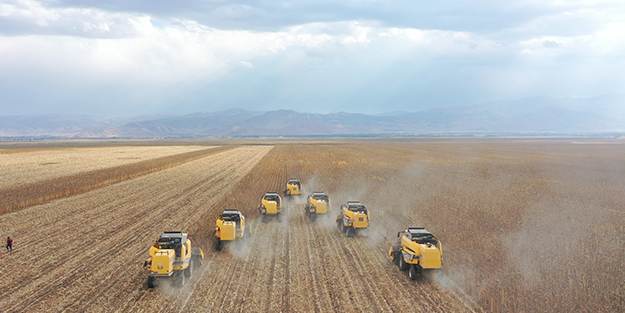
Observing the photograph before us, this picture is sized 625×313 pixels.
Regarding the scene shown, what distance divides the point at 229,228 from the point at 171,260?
4.84 m

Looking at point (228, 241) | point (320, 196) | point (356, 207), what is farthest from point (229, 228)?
point (320, 196)

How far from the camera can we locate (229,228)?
19062mm

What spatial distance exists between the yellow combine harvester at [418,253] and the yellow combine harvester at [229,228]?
776cm

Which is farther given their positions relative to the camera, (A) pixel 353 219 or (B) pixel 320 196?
(B) pixel 320 196

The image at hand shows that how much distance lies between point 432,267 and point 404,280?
138 centimetres

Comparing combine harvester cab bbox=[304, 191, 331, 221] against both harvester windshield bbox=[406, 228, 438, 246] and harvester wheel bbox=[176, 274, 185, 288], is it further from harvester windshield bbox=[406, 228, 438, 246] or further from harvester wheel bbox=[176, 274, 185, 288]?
harvester wheel bbox=[176, 274, 185, 288]

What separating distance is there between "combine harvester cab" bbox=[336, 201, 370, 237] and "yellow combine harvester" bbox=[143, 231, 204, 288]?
8840 mm

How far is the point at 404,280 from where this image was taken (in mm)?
15797

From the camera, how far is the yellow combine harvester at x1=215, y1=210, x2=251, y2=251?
1905 centimetres

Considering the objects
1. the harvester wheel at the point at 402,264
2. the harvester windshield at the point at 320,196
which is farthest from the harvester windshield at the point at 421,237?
the harvester windshield at the point at 320,196

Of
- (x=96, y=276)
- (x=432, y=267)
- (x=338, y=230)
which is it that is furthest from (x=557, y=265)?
(x=96, y=276)

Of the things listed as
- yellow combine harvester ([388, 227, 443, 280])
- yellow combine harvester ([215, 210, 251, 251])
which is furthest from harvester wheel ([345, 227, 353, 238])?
yellow combine harvester ([215, 210, 251, 251])

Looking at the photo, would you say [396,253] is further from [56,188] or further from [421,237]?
[56,188]

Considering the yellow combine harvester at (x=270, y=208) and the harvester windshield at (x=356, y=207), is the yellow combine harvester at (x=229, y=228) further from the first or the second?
the harvester windshield at (x=356, y=207)
